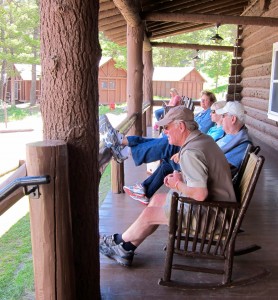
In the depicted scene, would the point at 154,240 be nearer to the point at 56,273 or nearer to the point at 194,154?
the point at 194,154

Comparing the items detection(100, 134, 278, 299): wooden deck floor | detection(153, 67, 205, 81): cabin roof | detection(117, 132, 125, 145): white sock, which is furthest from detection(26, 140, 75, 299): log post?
detection(153, 67, 205, 81): cabin roof

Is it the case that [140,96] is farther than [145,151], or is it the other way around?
[140,96]

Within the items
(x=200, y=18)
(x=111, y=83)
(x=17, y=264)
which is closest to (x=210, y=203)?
(x=17, y=264)

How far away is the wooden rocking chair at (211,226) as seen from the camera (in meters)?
2.51

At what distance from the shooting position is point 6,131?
77.6 ft

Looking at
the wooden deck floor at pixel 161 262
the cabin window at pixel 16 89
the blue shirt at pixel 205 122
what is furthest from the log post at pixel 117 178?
the cabin window at pixel 16 89

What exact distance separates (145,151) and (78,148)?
1.91 meters

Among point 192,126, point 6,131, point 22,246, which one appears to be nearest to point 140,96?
point 22,246

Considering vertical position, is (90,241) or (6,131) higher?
(90,241)

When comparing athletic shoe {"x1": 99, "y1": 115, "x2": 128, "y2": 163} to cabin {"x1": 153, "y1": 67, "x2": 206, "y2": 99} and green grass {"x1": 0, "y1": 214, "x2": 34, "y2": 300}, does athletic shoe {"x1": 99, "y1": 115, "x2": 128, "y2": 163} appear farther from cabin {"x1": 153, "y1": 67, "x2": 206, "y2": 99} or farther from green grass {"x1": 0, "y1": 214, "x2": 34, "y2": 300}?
cabin {"x1": 153, "y1": 67, "x2": 206, "y2": 99}

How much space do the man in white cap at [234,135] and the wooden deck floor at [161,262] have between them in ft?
2.31

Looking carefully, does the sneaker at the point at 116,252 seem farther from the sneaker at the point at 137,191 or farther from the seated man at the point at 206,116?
the seated man at the point at 206,116

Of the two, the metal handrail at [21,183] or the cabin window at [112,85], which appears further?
the cabin window at [112,85]

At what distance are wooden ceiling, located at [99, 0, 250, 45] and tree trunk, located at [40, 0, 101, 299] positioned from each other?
3424 mm
